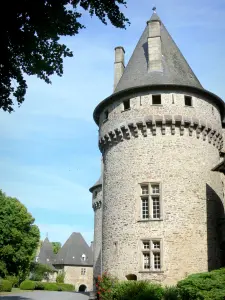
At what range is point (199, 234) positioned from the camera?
62.1ft

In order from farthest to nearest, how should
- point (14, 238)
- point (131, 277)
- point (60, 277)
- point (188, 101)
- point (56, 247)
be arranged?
point (56, 247)
point (60, 277)
point (14, 238)
point (188, 101)
point (131, 277)

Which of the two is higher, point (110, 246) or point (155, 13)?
point (155, 13)

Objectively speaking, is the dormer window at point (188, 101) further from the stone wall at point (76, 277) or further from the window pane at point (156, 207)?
the stone wall at point (76, 277)

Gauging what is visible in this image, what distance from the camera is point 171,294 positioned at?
1666 cm

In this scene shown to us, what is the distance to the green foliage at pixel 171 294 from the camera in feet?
53.9

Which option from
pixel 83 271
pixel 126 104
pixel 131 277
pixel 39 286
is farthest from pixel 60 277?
pixel 126 104

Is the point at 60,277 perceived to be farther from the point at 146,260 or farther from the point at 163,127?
the point at 163,127

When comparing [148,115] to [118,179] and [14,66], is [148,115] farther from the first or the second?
[14,66]

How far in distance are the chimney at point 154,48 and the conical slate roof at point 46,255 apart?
47484mm

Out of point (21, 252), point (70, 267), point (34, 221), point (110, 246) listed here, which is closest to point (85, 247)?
point (70, 267)

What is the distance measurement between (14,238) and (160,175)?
960 inches

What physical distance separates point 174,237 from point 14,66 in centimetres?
1354

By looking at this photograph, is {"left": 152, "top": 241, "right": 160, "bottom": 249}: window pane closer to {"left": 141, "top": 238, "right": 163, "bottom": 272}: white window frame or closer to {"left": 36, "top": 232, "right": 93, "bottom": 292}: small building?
{"left": 141, "top": 238, "right": 163, "bottom": 272}: white window frame

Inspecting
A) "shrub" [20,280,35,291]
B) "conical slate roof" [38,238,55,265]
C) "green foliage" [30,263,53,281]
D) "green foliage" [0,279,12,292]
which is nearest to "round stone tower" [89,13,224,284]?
"green foliage" [0,279,12,292]
